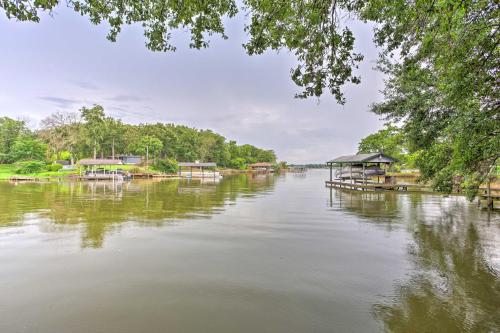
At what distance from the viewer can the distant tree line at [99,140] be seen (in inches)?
2073

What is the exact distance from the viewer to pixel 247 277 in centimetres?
547

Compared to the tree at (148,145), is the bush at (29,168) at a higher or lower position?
lower

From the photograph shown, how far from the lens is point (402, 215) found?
1252cm

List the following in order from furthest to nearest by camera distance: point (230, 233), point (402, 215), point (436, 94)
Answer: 1. point (402, 215)
2. point (436, 94)
3. point (230, 233)

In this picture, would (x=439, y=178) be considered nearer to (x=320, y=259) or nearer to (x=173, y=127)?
(x=320, y=259)

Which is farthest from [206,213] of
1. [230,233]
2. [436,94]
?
[436,94]

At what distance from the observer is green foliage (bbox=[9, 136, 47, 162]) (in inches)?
2014

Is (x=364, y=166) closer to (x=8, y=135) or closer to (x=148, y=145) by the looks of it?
(x=148, y=145)

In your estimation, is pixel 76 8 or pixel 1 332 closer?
pixel 1 332

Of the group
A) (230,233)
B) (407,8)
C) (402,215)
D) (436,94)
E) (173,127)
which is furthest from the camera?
(173,127)

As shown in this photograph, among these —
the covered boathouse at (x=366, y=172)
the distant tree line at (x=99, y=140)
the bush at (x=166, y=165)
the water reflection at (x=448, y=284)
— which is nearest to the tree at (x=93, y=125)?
the distant tree line at (x=99, y=140)

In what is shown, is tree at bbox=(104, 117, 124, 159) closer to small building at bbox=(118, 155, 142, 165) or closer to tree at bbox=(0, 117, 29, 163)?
small building at bbox=(118, 155, 142, 165)

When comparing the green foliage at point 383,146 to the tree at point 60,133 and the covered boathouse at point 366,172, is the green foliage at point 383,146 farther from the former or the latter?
the tree at point 60,133

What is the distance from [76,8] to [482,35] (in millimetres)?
6987
